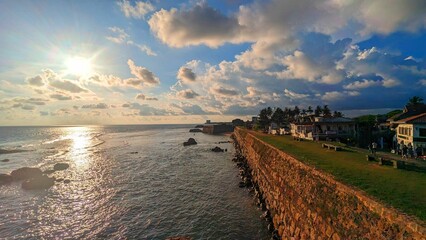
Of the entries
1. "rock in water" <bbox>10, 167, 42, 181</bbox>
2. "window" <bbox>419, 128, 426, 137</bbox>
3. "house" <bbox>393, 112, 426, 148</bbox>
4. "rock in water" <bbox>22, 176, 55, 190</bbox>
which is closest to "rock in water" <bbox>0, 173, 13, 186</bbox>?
"rock in water" <bbox>10, 167, 42, 181</bbox>

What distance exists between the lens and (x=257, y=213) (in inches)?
963

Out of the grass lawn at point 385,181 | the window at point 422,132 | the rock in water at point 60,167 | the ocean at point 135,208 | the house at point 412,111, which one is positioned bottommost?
the ocean at point 135,208

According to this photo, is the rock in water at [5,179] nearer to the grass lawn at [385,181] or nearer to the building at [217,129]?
the grass lawn at [385,181]

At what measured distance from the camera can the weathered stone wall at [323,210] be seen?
1016cm

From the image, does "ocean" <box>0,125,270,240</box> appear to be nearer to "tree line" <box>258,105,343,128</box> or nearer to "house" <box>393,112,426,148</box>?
"house" <box>393,112,426,148</box>

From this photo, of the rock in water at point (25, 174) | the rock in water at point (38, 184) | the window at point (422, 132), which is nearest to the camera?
the window at point (422, 132)

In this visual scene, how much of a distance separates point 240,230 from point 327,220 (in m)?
8.91

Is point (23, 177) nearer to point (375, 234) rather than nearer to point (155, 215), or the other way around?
point (155, 215)

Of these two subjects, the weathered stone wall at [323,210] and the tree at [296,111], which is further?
the tree at [296,111]

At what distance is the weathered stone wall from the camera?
33.3 ft

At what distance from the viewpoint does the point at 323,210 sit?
14875 mm

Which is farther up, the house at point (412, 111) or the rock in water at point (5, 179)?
the house at point (412, 111)

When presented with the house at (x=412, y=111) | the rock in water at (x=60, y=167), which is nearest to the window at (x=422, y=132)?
the house at (x=412, y=111)

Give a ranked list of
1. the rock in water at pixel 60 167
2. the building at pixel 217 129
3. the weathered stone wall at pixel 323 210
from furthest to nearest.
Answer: the building at pixel 217 129 < the rock in water at pixel 60 167 < the weathered stone wall at pixel 323 210
